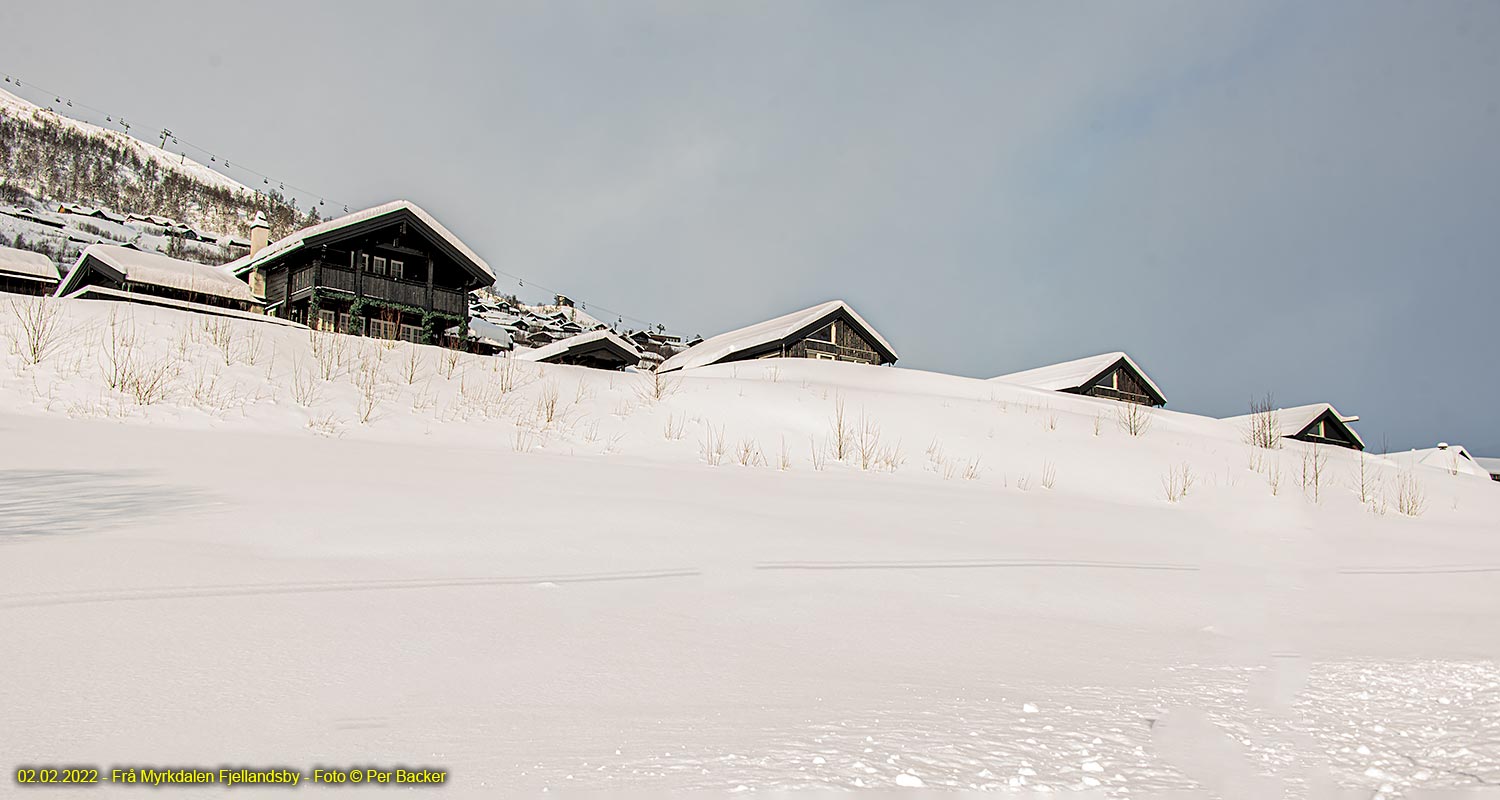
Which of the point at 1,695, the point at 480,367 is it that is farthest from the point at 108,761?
the point at 480,367

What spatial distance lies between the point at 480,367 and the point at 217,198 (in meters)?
114

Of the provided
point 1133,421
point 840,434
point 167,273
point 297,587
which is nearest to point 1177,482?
point 1133,421

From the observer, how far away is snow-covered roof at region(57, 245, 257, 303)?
24.5m

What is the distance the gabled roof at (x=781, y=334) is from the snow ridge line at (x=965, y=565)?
2333cm

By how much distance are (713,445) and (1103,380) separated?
82.6 feet

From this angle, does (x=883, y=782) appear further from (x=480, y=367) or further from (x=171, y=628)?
(x=480, y=367)

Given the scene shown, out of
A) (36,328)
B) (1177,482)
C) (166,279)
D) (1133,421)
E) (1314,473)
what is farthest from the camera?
(166,279)

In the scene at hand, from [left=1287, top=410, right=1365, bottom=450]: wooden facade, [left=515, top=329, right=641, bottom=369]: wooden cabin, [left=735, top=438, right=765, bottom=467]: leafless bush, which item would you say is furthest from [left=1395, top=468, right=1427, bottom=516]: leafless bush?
[left=515, top=329, right=641, bottom=369]: wooden cabin

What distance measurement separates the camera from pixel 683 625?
2.24 m

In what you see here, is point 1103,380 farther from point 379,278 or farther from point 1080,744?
point 1080,744

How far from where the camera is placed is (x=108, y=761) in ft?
3.83

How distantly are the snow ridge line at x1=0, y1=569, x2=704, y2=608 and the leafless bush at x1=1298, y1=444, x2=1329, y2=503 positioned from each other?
346 inches

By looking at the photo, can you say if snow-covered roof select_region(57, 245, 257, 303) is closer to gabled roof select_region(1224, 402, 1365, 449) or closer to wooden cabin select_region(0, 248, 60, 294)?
wooden cabin select_region(0, 248, 60, 294)

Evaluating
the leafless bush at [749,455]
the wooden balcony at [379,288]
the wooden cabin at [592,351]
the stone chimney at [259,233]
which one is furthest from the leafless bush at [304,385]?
the stone chimney at [259,233]
